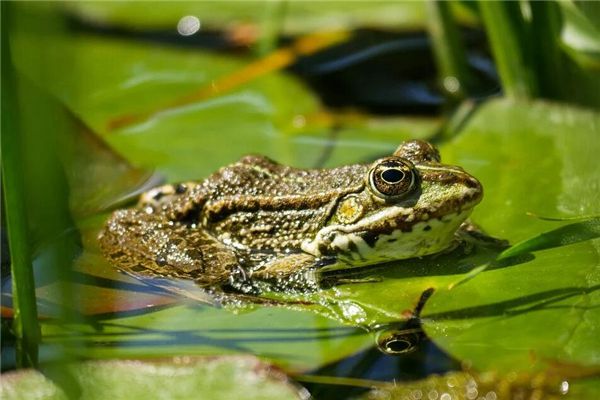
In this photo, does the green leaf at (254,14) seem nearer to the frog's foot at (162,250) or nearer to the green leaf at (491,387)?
the frog's foot at (162,250)

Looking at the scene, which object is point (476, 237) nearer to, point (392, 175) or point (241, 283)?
point (392, 175)

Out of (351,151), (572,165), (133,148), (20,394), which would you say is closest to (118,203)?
(133,148)

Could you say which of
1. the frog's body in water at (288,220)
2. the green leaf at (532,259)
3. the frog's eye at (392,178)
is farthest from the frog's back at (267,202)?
the green leaf at (532,259)

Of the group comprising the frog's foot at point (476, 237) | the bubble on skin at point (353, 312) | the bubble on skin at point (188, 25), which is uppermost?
the bubble on skin at point (188, 25)

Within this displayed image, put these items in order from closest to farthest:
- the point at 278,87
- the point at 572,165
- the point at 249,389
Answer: the point at 249,389, the point at 572,165, the point at 278,87

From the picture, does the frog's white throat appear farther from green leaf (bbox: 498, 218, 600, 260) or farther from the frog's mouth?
green leaf (bbox: 498, 218, 600, 260)

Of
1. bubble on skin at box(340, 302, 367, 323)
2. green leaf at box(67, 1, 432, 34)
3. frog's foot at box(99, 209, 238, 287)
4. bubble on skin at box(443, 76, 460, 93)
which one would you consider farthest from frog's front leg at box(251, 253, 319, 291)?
green leaf at box(67, 1, 432, 34)

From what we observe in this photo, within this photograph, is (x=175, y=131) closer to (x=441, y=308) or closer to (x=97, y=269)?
(x=97, y=269)
